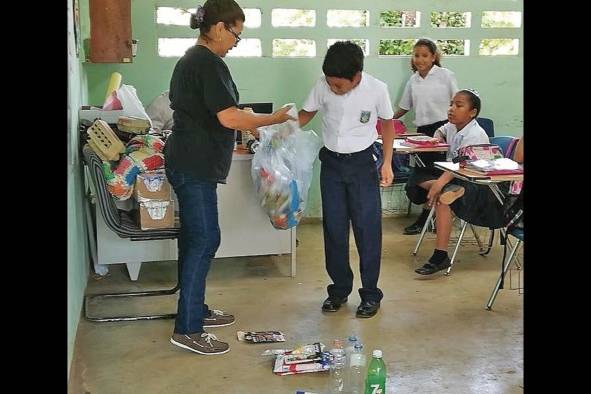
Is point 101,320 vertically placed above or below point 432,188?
below

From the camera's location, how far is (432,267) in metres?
4.95

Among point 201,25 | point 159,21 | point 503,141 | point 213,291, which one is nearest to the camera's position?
point 201,25

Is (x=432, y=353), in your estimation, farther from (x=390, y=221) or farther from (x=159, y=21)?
(x=159, y=21)

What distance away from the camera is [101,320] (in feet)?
13.5

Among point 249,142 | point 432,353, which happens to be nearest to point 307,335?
point 432,353

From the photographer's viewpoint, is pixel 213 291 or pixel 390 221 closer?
pixel 213 291

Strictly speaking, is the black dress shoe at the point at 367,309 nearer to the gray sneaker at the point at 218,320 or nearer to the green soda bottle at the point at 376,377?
the gray sneaker at the point at 218,320

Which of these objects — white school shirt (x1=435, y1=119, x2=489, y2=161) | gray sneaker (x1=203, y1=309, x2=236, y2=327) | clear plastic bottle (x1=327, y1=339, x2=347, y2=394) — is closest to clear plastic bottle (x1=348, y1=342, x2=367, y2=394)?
clear plastic bottle (x1=327, y1=339, x2=347, y2=394)

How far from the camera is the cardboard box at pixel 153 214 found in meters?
4.29

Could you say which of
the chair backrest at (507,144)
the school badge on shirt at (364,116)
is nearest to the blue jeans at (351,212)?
the school badge on shirt at (364,116)

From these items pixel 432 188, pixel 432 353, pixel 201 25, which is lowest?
pixel 432 353

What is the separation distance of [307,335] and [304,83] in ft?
8.88

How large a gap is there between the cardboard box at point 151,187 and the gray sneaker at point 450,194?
1642 mm
